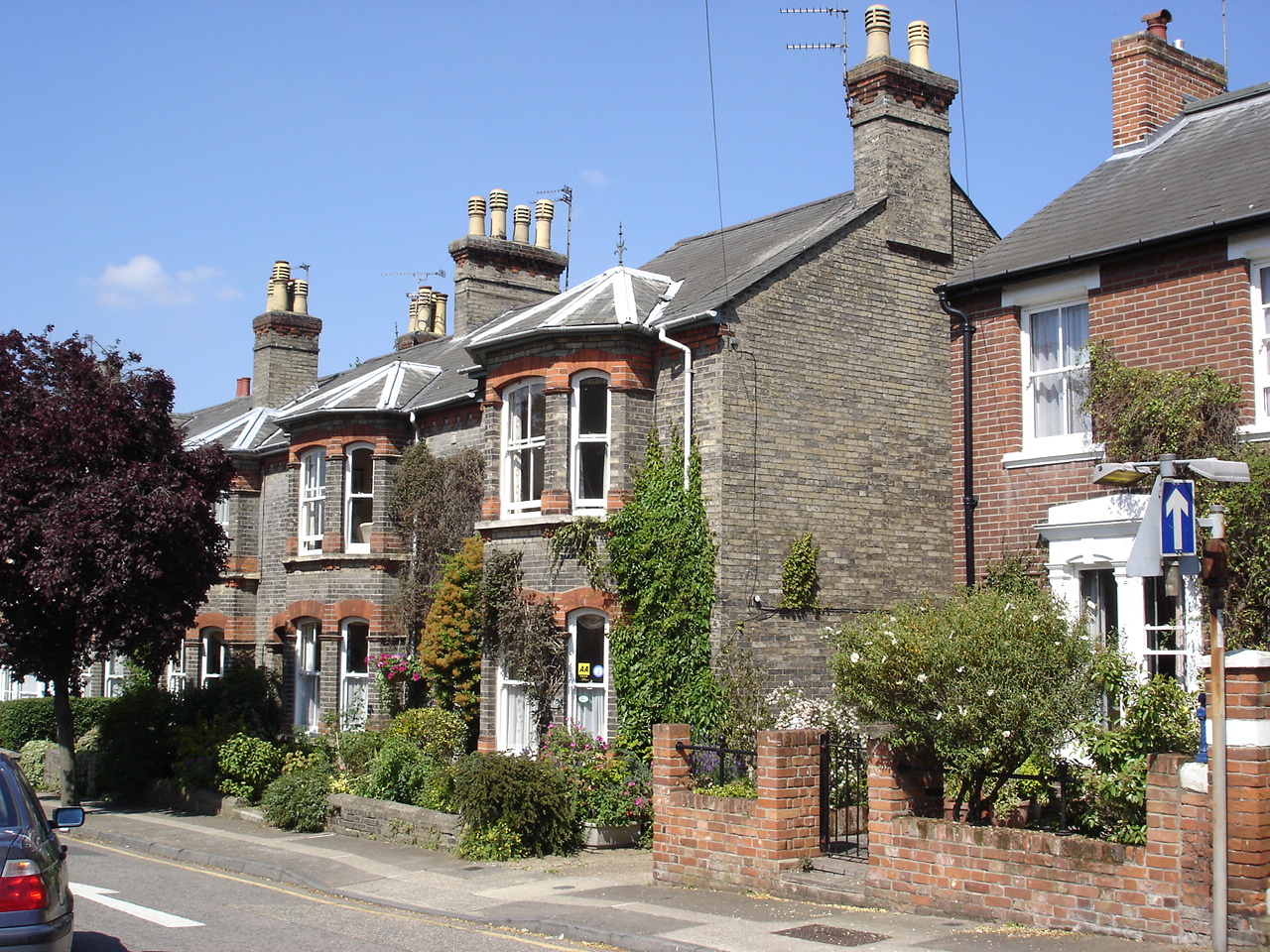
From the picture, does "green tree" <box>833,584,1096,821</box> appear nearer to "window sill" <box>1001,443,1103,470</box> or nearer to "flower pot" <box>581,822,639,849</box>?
"window sill" <box>1001,443,1103,470</box>

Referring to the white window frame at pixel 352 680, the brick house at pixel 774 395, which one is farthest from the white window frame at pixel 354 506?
the brick house at pixel 774 395

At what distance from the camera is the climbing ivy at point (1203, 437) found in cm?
1221

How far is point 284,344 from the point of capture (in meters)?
30.6

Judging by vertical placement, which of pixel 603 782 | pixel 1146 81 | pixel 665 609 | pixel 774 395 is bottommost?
pixel 603 782

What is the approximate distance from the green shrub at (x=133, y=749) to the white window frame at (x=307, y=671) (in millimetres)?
2511

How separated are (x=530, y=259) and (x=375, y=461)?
6456 mm

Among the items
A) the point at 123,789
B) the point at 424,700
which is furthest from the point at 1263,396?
the point at 123,789

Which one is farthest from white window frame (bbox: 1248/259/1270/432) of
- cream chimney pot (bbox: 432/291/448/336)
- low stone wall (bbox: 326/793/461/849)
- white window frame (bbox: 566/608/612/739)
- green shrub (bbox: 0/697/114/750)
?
cream chimney pot (bbox: 432/291/448/336)

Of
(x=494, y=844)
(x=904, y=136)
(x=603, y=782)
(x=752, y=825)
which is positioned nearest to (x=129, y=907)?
(x=494, y=844)

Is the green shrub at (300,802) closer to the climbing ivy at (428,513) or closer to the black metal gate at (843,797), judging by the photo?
the climbing ivy at (428,513)

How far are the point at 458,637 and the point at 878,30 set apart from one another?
10744 millimetres

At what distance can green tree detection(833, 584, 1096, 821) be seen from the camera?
1007cm

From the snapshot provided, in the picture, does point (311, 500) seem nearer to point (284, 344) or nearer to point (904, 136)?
point (284, 344)

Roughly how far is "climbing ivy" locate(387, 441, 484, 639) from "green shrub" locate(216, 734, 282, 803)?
304 centimetres
